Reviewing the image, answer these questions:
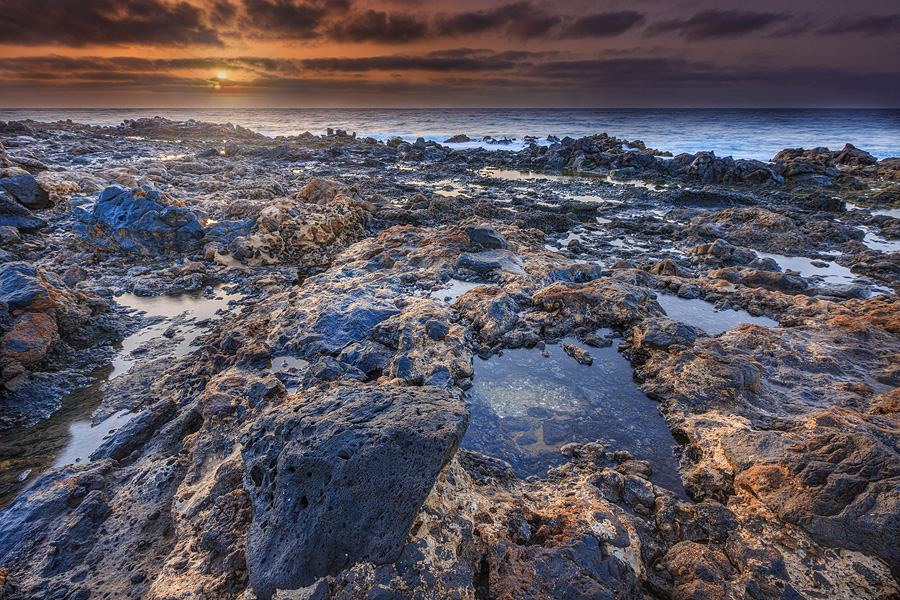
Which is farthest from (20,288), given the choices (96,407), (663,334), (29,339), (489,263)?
(663,334)

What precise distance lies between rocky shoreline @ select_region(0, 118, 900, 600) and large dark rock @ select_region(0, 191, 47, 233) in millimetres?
71

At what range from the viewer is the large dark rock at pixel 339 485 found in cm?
271

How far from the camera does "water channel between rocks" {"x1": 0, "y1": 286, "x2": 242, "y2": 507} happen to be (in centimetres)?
454

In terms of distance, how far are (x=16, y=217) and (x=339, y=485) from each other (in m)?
16.7

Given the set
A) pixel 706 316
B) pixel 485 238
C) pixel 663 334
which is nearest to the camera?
pixel 663 334

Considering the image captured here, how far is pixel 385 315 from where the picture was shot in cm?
737

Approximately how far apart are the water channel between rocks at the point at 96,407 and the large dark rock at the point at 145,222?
10.5 ft

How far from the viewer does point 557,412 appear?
18.0ft

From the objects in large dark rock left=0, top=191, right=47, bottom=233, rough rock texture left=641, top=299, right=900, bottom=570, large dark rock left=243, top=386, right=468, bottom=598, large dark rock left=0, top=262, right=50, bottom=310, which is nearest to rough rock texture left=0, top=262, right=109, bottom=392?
large dark rock left=0, top=262, right=50, bottom=310

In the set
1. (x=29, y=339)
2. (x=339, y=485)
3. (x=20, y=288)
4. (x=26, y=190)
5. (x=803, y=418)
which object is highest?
(x=26, y=190)

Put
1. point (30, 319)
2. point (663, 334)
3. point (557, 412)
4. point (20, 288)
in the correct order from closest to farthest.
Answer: point (557, 412) → point (30, 319) → point (20, 288) → point (663, 334)

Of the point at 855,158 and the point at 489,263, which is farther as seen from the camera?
the point at 855,158

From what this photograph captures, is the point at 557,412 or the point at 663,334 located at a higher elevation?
the point at 663,334

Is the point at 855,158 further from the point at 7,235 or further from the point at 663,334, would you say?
the point at 7,235
